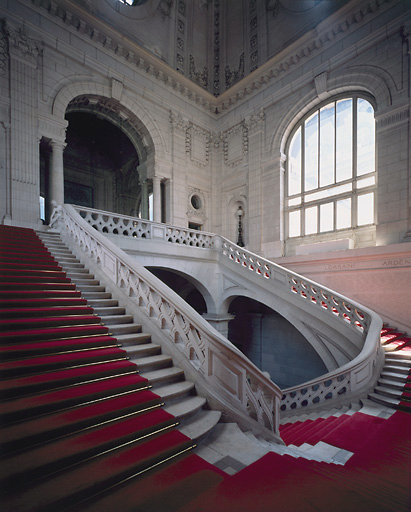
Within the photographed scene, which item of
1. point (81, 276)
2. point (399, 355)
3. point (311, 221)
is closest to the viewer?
point (81, 276)

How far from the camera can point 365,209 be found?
10688 mm

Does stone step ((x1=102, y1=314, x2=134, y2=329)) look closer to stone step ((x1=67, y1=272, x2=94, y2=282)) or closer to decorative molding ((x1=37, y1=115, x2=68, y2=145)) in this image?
stone step ((x1=67, y1=272, x2=94, y2=282))

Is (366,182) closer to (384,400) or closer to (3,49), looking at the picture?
(384,400)

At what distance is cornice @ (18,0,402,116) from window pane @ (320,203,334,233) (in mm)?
6902

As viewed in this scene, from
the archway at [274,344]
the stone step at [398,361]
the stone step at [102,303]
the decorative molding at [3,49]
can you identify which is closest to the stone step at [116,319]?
the stone step at [102,303]

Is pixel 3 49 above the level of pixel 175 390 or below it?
above

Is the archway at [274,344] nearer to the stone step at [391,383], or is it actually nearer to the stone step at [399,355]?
the stone step at [399,355]

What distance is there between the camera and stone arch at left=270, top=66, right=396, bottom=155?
32.3 ft

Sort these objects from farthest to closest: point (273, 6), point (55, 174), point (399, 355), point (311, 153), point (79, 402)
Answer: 1. point (273, 6)
2. point (311, 153)
3. point (55, 174)
4. point (399, 355)
5. point (79, 402)

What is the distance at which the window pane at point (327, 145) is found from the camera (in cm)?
1173

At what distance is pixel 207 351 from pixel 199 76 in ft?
55.5

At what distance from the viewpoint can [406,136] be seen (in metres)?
9.30

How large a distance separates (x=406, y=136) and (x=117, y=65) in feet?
40.6

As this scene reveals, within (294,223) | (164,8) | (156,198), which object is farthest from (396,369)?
(164,8)
